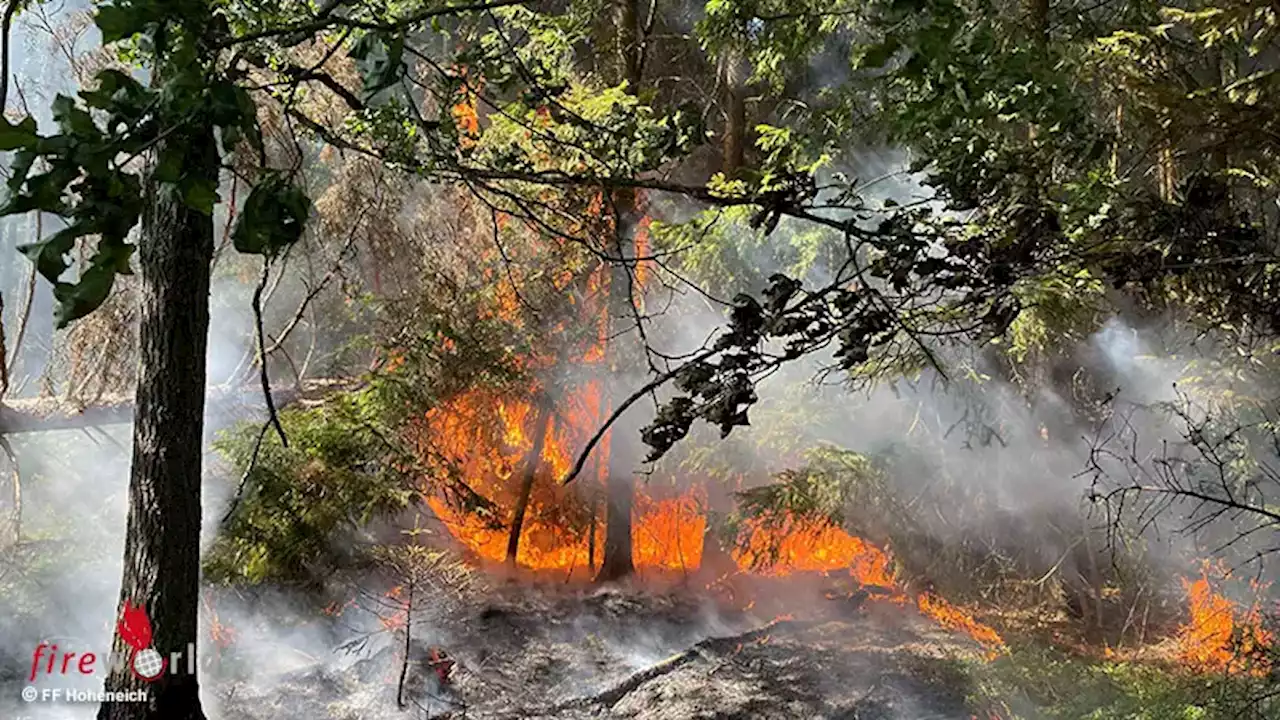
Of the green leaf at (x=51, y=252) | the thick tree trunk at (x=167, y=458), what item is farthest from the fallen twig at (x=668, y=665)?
the green leaf at (x=51, y=252)

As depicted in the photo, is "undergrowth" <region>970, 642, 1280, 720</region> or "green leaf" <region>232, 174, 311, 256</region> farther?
"undergrowth" <region>970, 642, 1280, 720</region>

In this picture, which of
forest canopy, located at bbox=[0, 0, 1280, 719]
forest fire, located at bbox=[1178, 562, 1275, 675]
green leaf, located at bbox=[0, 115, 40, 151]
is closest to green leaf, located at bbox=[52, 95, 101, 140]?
green leaf, located at bbox=[0, 115, 40, 151]

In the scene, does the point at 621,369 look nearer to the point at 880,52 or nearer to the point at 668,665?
the point at 668,665

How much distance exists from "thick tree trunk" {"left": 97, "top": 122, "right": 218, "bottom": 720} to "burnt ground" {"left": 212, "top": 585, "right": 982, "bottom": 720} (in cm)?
381

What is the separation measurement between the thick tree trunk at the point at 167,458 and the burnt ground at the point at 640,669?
3.81 meters

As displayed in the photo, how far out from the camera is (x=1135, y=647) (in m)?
7.32

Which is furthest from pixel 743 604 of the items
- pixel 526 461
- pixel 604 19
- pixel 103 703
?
pixel 103 703

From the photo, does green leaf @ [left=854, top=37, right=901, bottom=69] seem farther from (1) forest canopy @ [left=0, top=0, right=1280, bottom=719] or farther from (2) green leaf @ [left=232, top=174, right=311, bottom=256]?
(1) forest canopy @ [left=0, top=0, right=1280, bottom=719]

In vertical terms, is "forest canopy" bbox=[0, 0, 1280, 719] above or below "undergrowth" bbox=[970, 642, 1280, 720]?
above

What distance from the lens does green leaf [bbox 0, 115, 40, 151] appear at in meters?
0.67

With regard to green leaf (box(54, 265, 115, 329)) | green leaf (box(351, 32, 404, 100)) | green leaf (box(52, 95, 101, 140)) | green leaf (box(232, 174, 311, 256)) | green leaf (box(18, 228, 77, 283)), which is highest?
green leaf (box(351, 32, 404, 100))

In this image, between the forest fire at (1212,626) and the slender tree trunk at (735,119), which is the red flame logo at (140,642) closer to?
the slender tree trunk at (735,119)

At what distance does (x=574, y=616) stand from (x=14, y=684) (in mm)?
4000

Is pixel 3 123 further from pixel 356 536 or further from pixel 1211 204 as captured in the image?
pixel 356 536
